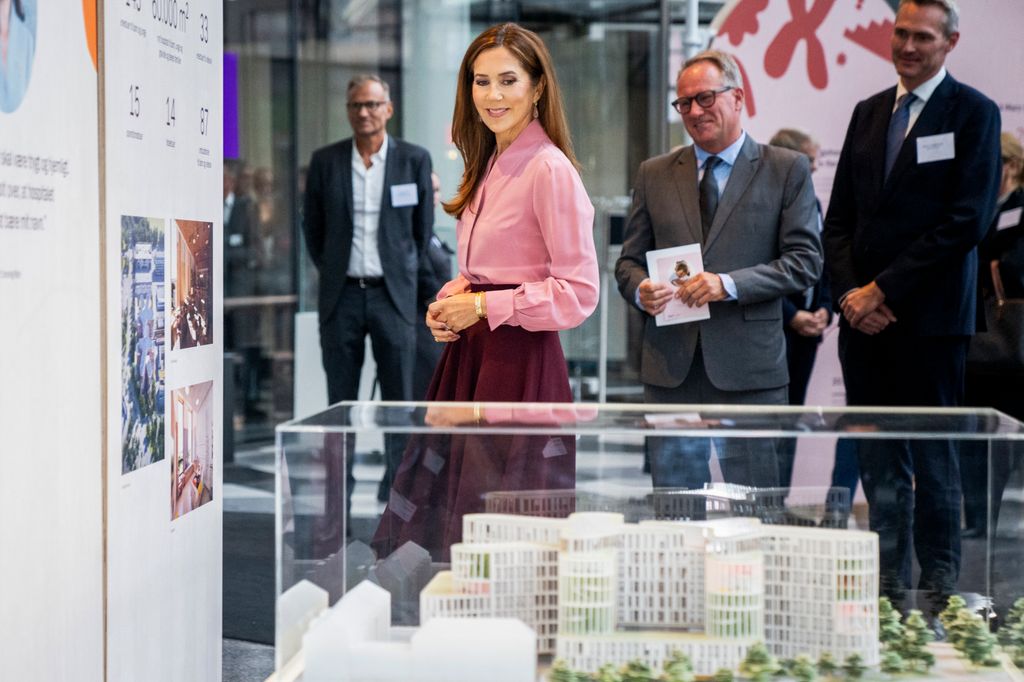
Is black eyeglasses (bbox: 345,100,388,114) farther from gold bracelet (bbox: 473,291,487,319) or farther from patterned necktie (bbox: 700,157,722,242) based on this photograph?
gold bracelet (bbox: 473,291,487,319)

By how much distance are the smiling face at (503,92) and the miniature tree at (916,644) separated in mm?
1458

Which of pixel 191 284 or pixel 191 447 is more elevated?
pixel 191 284

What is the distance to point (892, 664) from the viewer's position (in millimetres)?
1696

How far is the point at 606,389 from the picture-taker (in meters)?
7.32

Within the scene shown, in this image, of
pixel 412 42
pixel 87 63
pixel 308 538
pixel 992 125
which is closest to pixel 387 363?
pixel 412 42

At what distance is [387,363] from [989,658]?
4.38m

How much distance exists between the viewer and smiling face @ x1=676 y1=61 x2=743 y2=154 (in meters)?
3.68

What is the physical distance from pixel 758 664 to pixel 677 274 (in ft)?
6.90

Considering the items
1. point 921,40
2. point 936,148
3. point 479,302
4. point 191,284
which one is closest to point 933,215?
point 936,148

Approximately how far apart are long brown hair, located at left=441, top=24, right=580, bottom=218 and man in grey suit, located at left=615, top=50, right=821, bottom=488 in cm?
92

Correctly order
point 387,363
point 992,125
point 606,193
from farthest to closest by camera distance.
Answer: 1. point 606,193
2. point 387,363
3. point 992,125

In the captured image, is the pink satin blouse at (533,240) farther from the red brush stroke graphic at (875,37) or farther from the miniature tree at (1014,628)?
the red brush stroke graphic at (875,37)

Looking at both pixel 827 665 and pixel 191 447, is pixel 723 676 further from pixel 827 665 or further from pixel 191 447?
pixel 191 447

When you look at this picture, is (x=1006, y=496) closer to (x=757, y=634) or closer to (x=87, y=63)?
(x=757, y=634)
